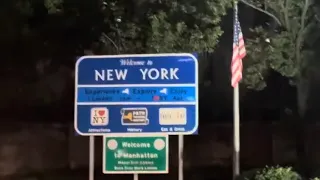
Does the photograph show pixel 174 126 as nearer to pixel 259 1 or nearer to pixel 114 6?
pixel 114 6

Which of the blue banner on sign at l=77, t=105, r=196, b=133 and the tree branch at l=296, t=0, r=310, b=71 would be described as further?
the tree branch at l=296, t=0, r=310, b=71

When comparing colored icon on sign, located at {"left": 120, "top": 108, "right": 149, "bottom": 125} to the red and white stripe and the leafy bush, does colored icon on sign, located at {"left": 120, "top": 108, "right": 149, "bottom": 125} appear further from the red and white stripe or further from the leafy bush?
the leafy bush

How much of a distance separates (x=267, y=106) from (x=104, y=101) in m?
5.70

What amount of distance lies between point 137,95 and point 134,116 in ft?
0.88

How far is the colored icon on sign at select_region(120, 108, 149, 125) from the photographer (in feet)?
24.1

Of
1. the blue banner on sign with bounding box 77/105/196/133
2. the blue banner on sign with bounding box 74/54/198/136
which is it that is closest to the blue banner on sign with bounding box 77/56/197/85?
the blue banner on sign with bounding box 74/54/198/136

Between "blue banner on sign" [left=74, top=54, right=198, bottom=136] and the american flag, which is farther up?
the american flag

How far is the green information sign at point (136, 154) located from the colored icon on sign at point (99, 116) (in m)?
0.20

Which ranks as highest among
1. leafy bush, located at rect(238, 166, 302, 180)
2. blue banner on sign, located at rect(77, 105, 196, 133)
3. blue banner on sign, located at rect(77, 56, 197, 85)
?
blue banner on sign, located at rect(77, 56, 197, 85)

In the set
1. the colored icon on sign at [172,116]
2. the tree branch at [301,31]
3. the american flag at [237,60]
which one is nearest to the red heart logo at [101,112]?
the colored icon on sign at [172,116]

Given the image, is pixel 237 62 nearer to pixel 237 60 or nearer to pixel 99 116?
pixel 237 60

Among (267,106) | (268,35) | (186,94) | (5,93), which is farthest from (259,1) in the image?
(5,93)

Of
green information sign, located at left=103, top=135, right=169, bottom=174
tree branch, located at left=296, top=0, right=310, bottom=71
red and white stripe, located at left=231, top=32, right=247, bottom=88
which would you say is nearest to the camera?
green information sign, located at left=103, top=135, right=169, bottom=174

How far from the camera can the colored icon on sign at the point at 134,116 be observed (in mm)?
7359
